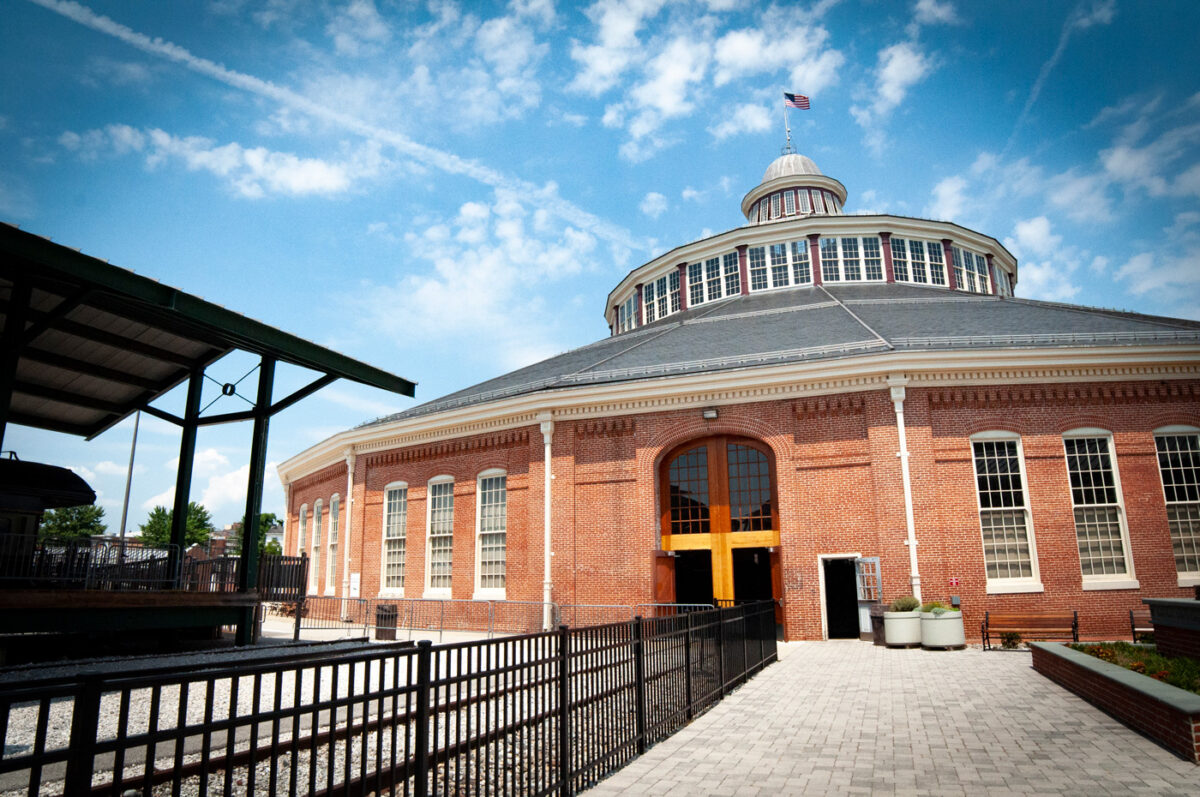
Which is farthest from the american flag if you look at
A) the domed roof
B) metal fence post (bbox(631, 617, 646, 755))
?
metal fence post (bbox(631, 617, 646, 755))

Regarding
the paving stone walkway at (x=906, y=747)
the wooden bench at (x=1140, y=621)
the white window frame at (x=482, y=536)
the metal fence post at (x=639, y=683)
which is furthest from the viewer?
the white window frame at (x=482, y=536)

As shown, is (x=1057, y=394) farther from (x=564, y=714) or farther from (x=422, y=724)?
(x=422, y=724)

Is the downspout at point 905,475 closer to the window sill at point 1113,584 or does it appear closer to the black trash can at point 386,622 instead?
the window sill at point 1113,584

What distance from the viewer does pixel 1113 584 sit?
18172 millimetres

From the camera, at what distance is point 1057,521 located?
736 inches

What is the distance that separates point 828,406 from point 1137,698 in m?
12.1

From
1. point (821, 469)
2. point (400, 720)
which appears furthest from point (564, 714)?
point (821, 469)

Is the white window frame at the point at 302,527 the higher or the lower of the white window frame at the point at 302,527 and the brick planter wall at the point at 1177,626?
the higher

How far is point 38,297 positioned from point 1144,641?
22733 millimetres

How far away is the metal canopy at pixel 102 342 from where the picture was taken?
1095 cm

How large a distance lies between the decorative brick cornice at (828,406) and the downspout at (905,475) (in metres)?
0.96

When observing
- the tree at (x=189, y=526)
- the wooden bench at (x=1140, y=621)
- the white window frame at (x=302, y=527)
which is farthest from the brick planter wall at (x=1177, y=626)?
the tree at (x=189, y=526)

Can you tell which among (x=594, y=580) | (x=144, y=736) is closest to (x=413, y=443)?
(x=594, y=580)

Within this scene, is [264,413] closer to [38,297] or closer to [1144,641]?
[38,297]
